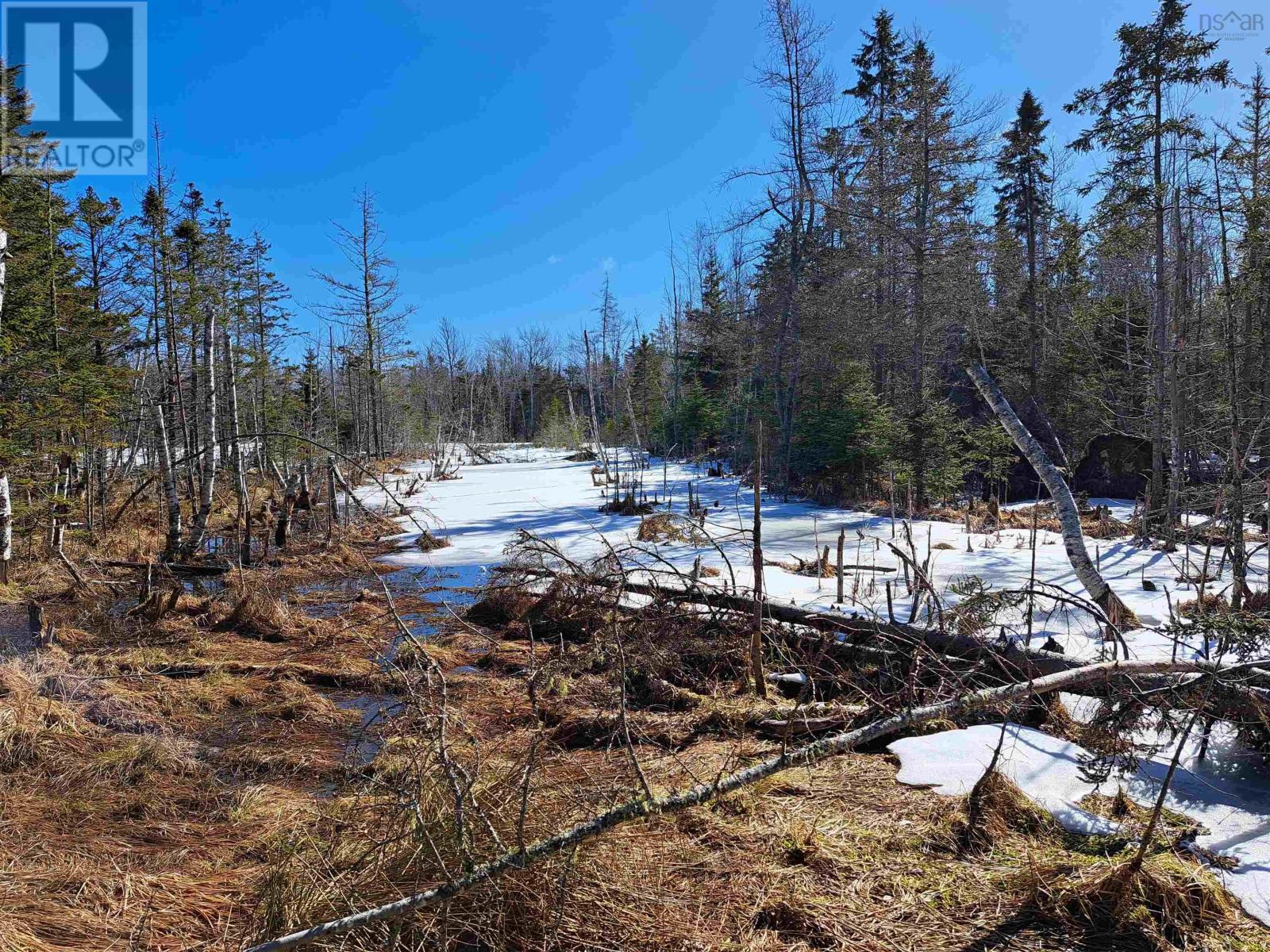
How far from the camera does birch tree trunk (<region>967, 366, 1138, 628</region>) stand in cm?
597

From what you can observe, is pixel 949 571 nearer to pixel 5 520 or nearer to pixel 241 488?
pixel 241 488

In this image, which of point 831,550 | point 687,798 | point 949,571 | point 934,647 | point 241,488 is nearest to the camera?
point 687,798

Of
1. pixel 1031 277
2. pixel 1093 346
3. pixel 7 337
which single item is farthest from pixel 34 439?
pixel 1031 277

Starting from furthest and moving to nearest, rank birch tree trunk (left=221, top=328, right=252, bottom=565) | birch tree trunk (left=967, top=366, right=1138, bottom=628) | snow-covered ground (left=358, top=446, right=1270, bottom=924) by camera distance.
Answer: birch tree trunk (left=221, top=328, right=252, bottom=565), birch tree trunk (left=967, top=366, right=1138, bottom=628), snow-covered ground (left=358, top=446, right=1270, bottom=924)

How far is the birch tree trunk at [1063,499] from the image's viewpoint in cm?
597

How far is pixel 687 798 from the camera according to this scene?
95.9 inches

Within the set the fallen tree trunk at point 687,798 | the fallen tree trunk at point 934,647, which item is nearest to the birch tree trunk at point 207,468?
the fallen tree trunk at point 934,647

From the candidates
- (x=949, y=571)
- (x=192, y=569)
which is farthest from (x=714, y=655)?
(x=192, y=569)

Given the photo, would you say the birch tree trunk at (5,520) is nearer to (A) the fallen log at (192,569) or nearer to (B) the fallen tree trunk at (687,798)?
(A) the fallen log at (192,569)

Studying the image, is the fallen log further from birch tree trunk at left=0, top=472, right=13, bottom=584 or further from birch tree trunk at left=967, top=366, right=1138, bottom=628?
birch tree trunk at left=967, top=366, right=1138, bottom=628

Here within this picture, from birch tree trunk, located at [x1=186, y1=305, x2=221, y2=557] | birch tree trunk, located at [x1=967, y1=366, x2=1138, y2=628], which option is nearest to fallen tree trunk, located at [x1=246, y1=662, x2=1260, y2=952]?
birch tree trunk, located at [x1=967, y1=366, x2=1138, y2=628]

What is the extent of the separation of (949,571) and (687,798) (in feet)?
27.2

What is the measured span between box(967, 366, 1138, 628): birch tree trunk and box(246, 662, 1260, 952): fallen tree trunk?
8.75 ft

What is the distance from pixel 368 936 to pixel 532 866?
566 mm
